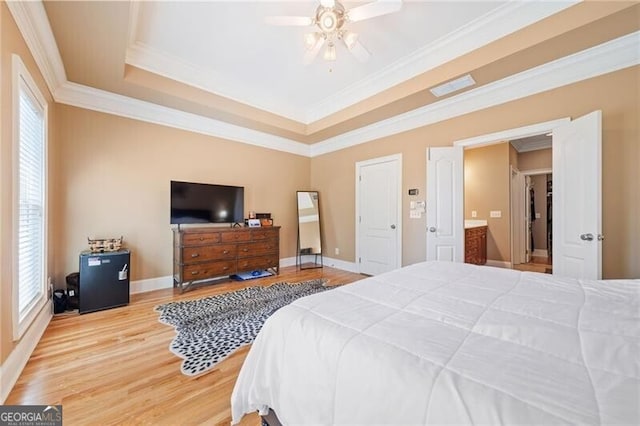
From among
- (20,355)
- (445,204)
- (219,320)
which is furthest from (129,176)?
(445,204)

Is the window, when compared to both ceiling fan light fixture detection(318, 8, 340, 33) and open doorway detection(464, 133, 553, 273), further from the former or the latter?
open doorway detection(464, 133, 553, 273)

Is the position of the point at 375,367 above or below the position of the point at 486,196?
below

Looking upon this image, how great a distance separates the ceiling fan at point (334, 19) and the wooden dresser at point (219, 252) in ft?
9.03

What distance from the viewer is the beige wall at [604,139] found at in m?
2.42

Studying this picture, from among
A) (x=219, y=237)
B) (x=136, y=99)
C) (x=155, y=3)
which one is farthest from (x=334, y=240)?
(x=155, y=3)

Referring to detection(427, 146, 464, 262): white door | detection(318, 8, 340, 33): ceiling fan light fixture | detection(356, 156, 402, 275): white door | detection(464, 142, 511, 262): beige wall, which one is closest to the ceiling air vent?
detection(427, 146, 464, 262): white door

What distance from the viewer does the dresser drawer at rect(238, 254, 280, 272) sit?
425cm

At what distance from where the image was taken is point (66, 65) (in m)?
2.78

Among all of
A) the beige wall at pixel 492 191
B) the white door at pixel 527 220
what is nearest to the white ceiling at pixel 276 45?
the beige wall at pixel 492 191

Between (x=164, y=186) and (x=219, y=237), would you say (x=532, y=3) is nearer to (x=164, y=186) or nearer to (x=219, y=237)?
(x=219, y=237)

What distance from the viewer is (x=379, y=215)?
4.61m

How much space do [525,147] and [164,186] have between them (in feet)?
24.3

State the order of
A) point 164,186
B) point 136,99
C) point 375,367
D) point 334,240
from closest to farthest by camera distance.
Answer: point 375,367
point 136,99
point 164,186
point 334,240

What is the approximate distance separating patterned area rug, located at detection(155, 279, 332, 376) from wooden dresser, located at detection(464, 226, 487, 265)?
9.46ft
